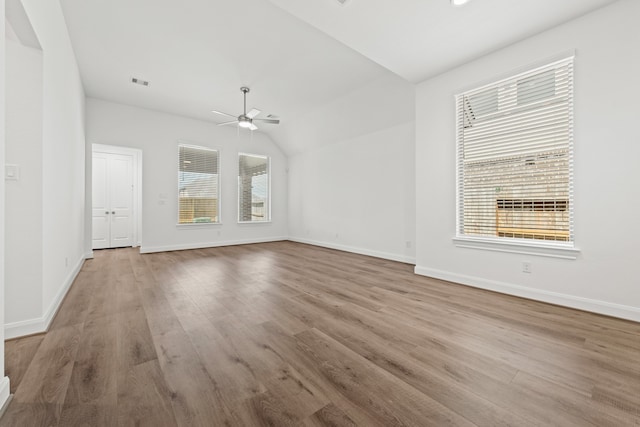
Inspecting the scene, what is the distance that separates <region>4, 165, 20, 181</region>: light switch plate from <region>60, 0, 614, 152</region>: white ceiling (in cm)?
215

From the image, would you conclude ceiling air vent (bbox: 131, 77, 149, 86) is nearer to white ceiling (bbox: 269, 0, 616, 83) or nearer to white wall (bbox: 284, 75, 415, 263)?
white wall (bbox: 284, 75, 415, 263)

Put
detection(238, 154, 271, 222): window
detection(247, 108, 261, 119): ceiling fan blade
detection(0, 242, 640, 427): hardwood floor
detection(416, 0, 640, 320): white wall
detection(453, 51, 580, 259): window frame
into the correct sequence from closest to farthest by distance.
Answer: detection(0, 242, 640, 427): hardwood floor → detection(416, 0, 640, 320): white wall → detection(453, 51, 580, 259): window frame → detection(247, 108, 261, 119): ceiling fan blade → detection(238, 154, 271, 222): window

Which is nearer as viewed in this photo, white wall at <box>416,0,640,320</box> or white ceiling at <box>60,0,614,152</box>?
white wall at <box>416,0,640,320</box>

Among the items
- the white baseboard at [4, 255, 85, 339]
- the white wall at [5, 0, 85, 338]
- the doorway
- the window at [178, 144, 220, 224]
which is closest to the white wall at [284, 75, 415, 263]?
the window at [178, 144, 220, 224]

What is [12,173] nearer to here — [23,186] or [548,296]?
[23,186]

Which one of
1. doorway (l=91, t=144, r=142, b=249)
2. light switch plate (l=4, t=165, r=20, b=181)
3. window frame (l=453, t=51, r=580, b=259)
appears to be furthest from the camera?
doorway (l=91, t=144, r=142, b=249)

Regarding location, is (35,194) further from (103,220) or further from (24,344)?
(103,220)

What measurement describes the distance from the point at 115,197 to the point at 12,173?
566 cm

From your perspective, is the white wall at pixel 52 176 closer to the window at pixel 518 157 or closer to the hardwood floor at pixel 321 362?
the hardwood floor at pixel 321 362

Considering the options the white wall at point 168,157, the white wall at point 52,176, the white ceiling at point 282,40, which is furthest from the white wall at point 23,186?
the white wall at point 168,157

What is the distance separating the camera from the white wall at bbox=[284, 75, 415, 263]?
190 inches

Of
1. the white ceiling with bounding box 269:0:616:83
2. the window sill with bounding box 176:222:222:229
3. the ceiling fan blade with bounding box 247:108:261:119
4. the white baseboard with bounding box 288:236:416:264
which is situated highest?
the white ceiling with bounding box 269:0:616:83

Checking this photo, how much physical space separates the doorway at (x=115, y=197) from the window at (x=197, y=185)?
3.46 feet

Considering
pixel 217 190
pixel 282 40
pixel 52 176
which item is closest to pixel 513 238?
pixel 282 40
